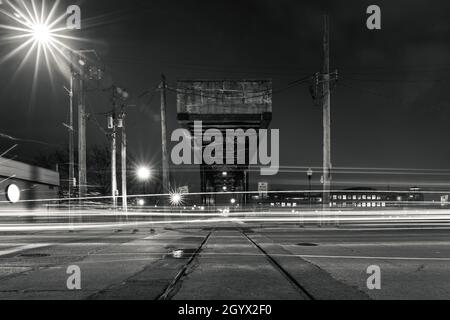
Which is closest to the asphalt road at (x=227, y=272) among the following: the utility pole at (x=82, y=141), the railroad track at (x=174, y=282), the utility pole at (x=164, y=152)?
the railroad track at (x=174, y=282)

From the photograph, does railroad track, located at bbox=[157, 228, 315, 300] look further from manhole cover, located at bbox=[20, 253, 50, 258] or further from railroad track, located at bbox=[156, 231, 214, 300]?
manhole cover, located at bbox=[20, 253, 50, 258]

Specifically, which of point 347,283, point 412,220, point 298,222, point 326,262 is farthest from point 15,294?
point 412,220

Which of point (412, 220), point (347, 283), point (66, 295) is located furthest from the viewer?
point (412, 220)

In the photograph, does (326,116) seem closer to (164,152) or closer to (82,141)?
(164,152)

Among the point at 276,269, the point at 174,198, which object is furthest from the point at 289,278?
the point at 174,198

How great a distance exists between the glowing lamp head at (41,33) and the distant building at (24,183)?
27.0 feet

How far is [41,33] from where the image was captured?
2288cm

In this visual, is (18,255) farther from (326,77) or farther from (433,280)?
(326,77)

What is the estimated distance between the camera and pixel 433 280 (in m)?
7.81

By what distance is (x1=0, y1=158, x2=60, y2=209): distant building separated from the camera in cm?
2805

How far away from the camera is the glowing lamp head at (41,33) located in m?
22.4

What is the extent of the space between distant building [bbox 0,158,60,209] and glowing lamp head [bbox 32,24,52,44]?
27.0 ft

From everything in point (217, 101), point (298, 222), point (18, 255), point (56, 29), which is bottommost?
point (298, 222)
